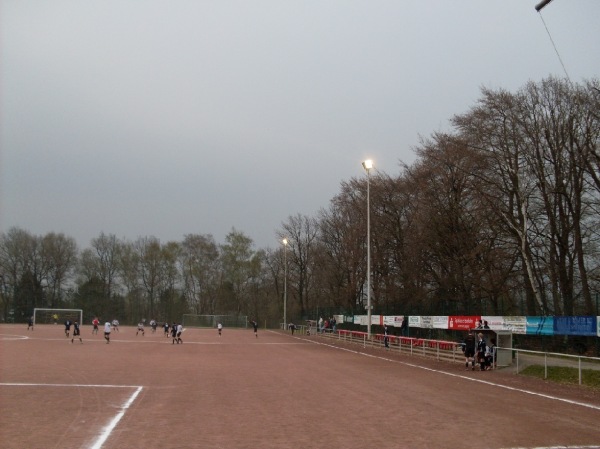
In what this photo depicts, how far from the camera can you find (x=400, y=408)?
43.5 feet

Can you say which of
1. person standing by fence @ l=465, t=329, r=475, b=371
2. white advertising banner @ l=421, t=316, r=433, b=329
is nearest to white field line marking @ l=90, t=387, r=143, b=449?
person standing by fence @ l=465, t=329, r=475, b=371

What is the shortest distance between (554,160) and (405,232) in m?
20.0

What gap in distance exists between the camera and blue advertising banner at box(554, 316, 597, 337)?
71.0 ft

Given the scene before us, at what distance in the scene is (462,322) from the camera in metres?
33.0

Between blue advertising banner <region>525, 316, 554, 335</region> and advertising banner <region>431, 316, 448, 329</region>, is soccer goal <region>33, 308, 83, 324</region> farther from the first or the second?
blue advertising banner <region>525, 316, 554, 335</region>

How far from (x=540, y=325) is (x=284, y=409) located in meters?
16.1

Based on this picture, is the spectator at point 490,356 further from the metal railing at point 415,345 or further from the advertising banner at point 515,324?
the metal railing at point 415,345

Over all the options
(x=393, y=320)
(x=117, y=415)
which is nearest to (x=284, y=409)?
(x=117, y=415)

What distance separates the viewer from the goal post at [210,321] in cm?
9262

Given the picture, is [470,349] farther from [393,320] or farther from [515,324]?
[393,320]

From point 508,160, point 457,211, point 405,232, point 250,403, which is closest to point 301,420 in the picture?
point 250,403

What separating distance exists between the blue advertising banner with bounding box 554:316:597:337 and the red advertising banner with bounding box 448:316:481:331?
6.99 meters

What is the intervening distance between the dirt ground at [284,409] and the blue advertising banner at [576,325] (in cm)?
301

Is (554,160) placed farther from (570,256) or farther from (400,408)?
(400,408)
